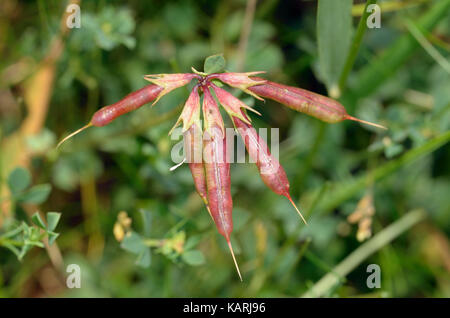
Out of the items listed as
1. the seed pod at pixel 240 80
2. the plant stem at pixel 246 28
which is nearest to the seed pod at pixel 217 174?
the seed pod at pixel 240 80

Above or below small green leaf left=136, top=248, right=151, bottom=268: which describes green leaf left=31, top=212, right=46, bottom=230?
above

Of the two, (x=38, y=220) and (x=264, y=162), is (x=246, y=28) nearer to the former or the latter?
(x=264, y=162)

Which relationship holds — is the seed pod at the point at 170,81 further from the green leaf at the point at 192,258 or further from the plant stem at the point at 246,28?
the plant stem at the point at 246,28

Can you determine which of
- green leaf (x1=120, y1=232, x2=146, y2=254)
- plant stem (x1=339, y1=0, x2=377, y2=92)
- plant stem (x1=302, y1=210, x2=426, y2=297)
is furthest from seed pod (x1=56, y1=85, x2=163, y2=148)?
plant stem (x1=302, y1=210, x2=426, y2=297)

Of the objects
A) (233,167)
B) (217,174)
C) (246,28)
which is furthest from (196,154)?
(246,28)

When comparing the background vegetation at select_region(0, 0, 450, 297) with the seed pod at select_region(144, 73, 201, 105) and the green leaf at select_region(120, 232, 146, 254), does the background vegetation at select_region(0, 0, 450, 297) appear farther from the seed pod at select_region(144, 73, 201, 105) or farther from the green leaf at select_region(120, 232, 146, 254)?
the seed pod at select_region(144, 73, 201, 105)
